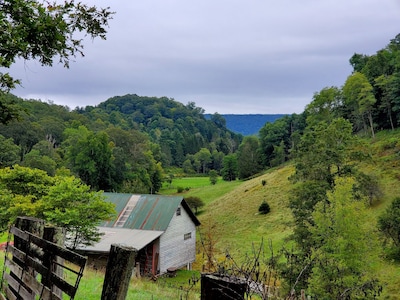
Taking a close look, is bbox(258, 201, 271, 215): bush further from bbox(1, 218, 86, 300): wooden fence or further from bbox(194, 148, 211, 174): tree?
bbox(194, 148, 211, 174): tree

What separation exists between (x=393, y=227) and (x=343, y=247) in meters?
8.73

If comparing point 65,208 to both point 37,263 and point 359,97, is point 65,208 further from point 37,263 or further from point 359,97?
point 359,97

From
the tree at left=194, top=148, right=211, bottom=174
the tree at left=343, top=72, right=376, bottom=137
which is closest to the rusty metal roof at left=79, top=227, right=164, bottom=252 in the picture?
the tree at left=343, top=72, right=376, bottom=137

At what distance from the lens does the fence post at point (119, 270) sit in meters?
2.47

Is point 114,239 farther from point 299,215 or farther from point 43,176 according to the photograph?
point 299,215

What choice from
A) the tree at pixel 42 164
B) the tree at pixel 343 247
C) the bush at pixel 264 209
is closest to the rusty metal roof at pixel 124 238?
the tree at pixel 343 247

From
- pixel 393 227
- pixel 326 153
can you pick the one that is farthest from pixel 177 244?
pixel 393 227

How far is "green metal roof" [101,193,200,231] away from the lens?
23391 mm

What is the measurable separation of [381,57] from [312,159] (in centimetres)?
4580

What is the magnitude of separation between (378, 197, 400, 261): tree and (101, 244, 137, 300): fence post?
71.1 ft

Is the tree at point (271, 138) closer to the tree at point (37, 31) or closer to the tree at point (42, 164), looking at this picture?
the tree at point (42, 164)

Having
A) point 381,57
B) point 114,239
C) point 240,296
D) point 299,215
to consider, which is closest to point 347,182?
point 299,215

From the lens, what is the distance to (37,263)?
367cm

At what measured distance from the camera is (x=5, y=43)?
20.1 ft
